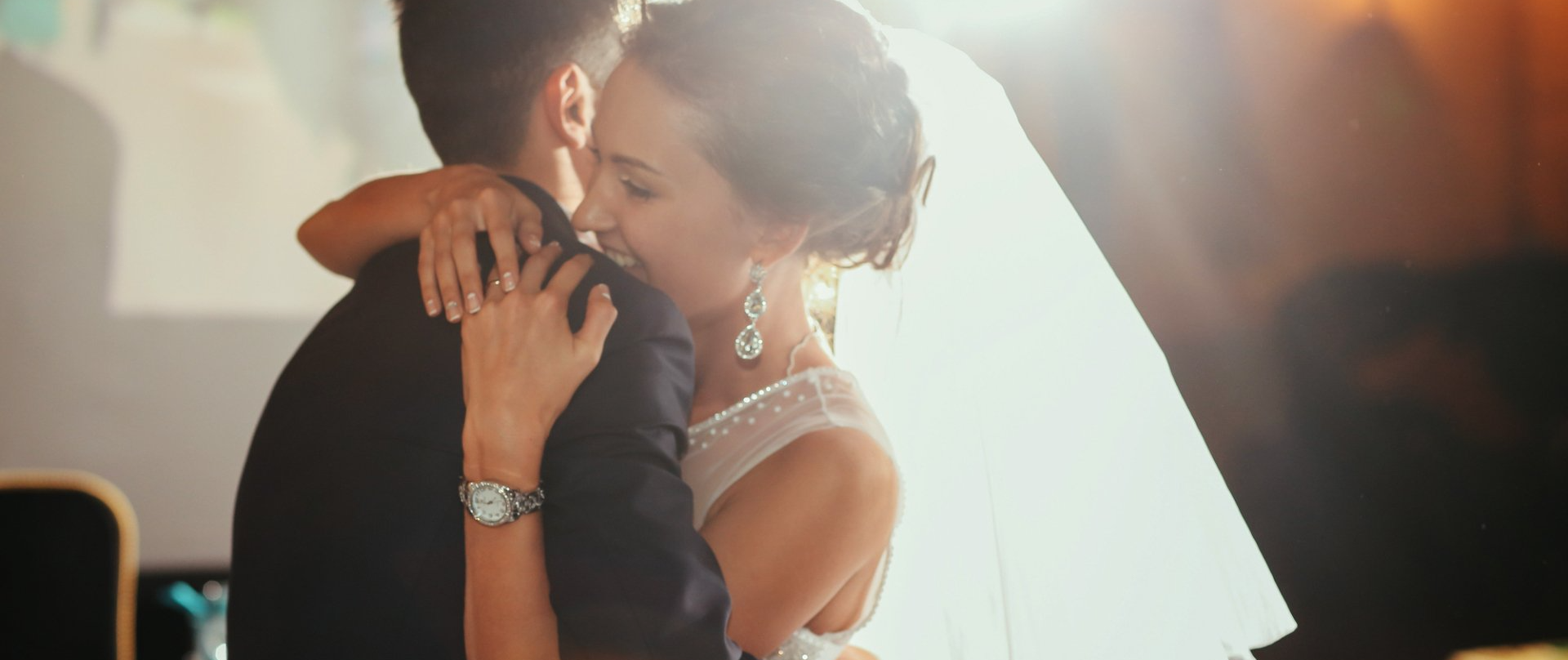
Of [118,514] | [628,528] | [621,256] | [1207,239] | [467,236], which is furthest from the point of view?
[1207,239]

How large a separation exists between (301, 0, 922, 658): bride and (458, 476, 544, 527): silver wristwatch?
21 cm

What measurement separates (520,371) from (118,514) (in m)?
0.91

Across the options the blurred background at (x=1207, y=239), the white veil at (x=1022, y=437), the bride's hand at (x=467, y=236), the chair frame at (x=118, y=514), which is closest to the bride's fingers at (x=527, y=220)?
the bride's hand at (x=467, y=236)

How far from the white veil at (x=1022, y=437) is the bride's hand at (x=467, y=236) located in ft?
1.53

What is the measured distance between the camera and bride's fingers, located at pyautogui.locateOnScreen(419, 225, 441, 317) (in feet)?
2.76

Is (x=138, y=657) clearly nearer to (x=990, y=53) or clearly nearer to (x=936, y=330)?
(x=936, y=330)

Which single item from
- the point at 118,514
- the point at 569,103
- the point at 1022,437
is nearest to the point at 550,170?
Result: the point at 569,103

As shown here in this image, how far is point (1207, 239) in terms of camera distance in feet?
5.12

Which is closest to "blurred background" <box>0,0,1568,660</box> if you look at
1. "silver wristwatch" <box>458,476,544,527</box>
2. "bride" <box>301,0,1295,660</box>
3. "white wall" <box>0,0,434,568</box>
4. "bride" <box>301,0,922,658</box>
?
"white wall" <box>0,0,434,568</box>

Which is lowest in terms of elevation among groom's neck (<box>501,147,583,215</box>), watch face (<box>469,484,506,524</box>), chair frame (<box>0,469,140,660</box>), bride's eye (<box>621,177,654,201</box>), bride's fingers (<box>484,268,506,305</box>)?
chair frame (<box>0,469,140,660</box>)

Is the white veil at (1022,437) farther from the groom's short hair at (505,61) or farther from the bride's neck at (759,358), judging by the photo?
the groom's short hair at (505,61)

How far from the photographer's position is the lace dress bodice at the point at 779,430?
106cm

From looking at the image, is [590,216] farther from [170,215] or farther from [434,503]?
[170,215]

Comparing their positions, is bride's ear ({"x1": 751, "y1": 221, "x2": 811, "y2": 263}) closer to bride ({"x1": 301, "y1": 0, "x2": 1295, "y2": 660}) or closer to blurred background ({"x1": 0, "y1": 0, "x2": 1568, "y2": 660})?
bride ({"x1": 301, "y1": 0, "x2": 1295, "y2": 660})
